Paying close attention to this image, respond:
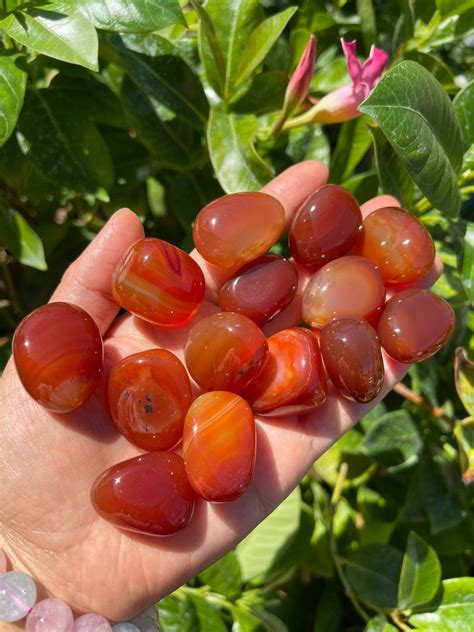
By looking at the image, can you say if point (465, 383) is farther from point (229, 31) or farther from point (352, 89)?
point (229, 31)

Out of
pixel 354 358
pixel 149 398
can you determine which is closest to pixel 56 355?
pixel 149 398

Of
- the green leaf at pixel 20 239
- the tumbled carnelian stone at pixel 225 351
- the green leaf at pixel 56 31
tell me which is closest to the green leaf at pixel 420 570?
the tumbled carnelian stone at pixel 225 351

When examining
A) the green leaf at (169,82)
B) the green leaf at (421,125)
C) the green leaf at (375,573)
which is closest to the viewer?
the green leaf at (421,125)

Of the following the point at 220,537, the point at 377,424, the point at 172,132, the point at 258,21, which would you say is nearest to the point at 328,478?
the point at 377,424

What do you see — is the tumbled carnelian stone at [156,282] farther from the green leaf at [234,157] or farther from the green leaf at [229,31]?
the green leaf at [229,31]

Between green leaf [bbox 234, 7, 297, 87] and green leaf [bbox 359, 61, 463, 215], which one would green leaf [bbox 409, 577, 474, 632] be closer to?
green leaf [bbox 359, 61, 463, 215]
